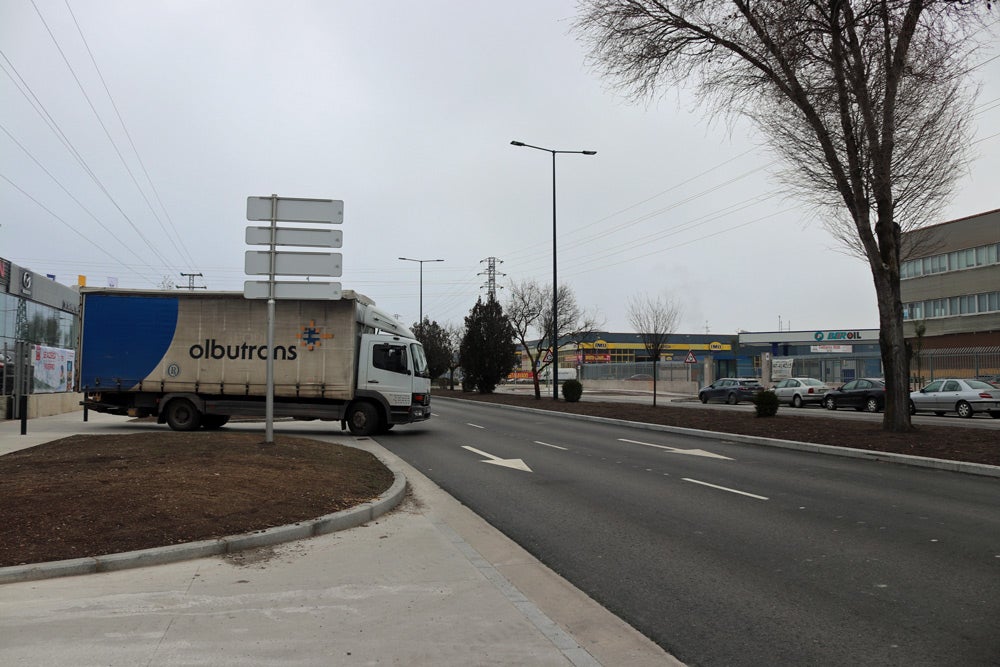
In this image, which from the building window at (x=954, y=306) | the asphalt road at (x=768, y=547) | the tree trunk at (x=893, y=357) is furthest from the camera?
the building window at (x=954, y=306)

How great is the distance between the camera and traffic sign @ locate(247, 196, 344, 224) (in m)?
12.2

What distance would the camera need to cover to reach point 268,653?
3.93m

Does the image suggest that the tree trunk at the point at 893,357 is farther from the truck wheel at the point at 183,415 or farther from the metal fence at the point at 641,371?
the metal fence at the point at 641,371

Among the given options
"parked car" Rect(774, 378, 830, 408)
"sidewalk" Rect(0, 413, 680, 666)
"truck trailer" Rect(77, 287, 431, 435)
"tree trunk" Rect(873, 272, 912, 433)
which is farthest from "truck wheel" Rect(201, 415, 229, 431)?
"parked car" Rect(774, 378, 830, 408)

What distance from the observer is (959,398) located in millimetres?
24906

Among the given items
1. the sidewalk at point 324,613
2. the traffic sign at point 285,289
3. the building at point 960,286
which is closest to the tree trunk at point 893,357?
the traffic sign at point 285,289

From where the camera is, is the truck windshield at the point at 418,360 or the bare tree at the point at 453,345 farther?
the bare tree at the point at 453,345

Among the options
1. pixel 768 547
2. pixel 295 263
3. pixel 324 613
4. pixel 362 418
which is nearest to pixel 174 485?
pixel 324 613

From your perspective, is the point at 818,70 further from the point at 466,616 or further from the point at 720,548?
the point at 466,616

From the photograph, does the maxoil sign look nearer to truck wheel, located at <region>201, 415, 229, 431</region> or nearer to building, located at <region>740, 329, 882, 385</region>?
building, located at <region>740, 329, 882, 385</region>

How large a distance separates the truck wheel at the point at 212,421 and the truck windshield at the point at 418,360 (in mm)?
5385

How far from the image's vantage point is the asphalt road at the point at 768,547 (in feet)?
14.1

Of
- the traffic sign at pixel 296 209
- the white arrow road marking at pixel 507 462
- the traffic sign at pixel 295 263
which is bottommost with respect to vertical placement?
the white arrow road marking at pixel 507 462

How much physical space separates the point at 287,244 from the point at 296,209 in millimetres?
640
